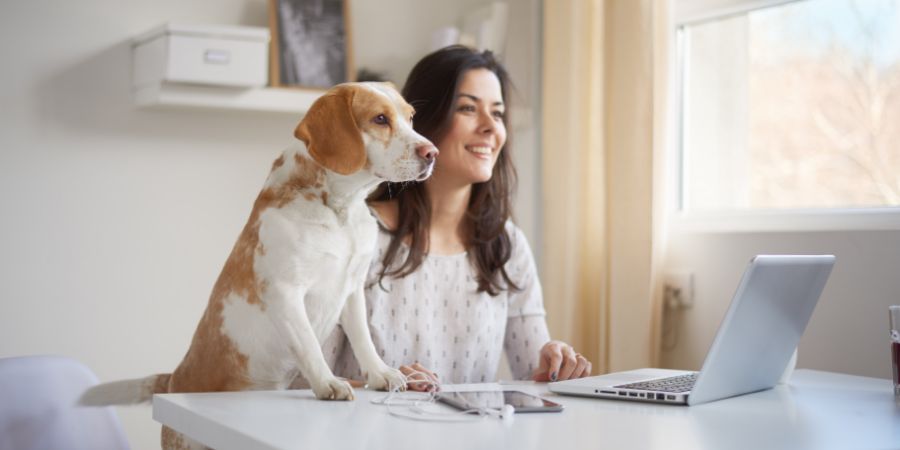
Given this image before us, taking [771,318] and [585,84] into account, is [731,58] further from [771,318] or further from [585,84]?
[771,318]

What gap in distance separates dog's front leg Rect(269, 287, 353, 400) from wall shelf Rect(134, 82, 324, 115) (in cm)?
133

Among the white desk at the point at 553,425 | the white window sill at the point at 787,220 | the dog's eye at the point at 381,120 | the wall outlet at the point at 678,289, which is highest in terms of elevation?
the dog's eye at the point at 381,120

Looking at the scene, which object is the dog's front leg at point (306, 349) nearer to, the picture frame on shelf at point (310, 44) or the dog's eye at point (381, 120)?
the dog's eye at point (381, 120)

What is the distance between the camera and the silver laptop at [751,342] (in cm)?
119

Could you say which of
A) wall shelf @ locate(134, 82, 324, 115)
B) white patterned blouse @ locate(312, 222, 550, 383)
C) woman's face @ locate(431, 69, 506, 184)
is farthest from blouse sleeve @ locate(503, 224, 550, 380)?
wall shelf @ locate(134, 82, 324, 115)

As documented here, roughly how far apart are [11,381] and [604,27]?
1.75 m

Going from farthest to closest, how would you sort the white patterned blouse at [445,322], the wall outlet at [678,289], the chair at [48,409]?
the wall outlet at [678,289], the white patterned blouse at [445,322], the chair at [48,409]

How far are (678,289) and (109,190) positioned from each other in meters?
1.55

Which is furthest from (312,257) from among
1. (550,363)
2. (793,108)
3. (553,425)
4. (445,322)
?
(793,108)

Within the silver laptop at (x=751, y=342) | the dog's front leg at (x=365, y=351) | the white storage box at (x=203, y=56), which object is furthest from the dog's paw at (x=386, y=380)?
the white storage box at (x=203, y=56)

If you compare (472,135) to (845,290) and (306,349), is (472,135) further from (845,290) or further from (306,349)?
(845,290)

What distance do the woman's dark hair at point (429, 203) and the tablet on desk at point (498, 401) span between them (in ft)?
1.79

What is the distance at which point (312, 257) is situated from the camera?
3.93 feet

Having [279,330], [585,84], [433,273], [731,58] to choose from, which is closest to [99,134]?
[433,273]
